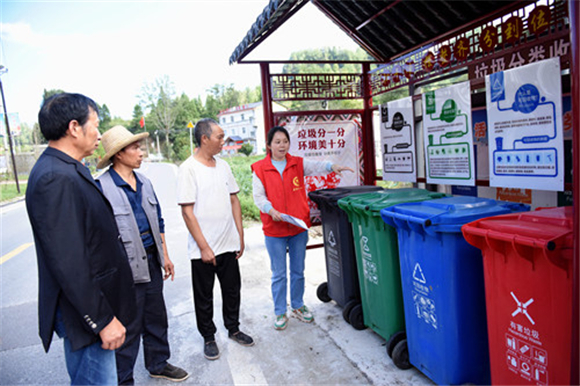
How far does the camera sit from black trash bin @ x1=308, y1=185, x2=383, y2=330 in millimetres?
3545

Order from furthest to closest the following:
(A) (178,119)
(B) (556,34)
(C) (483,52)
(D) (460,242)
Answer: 1. (A) (178,119)
2. (C) (483,52)
3. (B) (556,34)
4. (D) (460,242)

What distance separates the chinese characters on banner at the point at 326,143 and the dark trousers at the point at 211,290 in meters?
1.85

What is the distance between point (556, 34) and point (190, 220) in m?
3.05

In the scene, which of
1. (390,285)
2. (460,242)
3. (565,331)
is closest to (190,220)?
(390,285)

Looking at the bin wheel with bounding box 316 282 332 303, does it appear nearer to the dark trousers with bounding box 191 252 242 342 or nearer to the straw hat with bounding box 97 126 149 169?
the dark trousers with bounding box 191 252 242 342

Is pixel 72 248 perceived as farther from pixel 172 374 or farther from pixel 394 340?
pixel 394 340

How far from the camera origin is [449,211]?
2410mm

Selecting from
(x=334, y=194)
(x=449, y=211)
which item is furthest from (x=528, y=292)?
(x=334, y=194)

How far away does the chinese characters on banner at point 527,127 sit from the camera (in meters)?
2.72

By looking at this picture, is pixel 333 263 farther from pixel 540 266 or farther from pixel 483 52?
pixel 483 52

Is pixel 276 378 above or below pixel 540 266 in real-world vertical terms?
below

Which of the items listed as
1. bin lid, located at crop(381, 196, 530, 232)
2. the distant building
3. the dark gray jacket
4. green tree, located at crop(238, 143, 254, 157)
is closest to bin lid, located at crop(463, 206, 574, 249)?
bin lid, located at crop(381, 196, 530, 232)

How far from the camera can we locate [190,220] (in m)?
3.06

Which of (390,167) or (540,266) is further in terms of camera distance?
(390,167)
